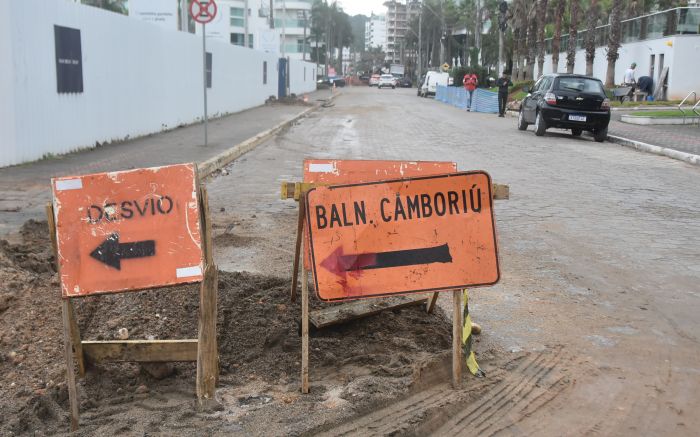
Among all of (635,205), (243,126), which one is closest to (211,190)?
(635,205)

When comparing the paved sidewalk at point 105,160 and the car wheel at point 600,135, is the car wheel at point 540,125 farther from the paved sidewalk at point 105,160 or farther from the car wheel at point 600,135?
the paved sidewalk at point 105,160

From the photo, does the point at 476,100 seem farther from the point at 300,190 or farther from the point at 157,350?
the point at 157,350

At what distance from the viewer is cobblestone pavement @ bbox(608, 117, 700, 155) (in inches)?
693

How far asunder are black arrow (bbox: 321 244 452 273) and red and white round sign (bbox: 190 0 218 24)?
12.0m

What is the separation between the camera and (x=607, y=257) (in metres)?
7.03

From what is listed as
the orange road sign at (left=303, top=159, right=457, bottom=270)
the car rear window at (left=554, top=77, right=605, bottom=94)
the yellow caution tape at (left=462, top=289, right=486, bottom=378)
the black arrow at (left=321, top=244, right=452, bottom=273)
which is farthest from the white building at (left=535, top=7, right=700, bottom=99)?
the black arrow at (left=321, top=244, right=452, bottom=273)

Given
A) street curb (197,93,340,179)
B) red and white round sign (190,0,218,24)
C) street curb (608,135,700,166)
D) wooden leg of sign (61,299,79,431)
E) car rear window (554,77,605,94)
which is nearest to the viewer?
wooden leg of sign (61,299,79,431)

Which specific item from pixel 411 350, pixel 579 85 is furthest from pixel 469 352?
pixel 579 85

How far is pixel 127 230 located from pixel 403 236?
4.79ft

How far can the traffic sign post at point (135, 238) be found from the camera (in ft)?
12.2

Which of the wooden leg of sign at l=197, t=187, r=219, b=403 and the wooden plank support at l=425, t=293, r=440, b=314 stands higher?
the wooden leg of sign at l=197, t=187, r=219, b=403

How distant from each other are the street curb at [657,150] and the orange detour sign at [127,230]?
13338 mm

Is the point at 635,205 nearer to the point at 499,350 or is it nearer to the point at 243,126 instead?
the point at 499,350

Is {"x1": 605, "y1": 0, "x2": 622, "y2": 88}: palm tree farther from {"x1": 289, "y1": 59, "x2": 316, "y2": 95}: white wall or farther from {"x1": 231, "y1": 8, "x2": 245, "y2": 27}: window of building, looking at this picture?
{"x1": 231, "y1": 8, "x2": 245, "y2": 27}: window of building
